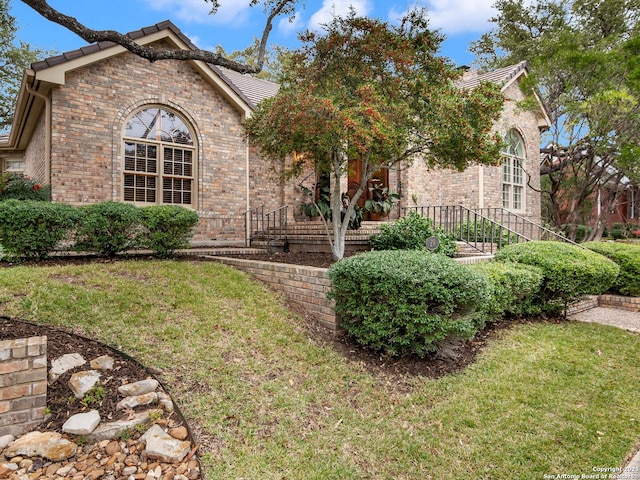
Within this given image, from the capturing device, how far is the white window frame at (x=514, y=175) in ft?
46.0

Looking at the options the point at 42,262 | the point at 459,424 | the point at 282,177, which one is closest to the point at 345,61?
the point at 282,177

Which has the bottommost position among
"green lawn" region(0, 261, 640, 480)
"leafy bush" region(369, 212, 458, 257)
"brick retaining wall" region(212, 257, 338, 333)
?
"green lawn" region(0, 261, 640, 480)

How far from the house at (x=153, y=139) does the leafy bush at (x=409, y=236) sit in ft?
10.1

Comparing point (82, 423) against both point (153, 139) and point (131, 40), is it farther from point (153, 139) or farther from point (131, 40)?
point (153, 139)

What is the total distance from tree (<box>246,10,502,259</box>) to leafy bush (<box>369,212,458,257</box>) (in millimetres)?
2708

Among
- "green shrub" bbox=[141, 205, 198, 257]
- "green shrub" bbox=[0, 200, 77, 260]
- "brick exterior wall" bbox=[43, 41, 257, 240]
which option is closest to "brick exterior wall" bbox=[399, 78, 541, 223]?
"brick exterior wall" bbox=[43, 41, 257, 240]

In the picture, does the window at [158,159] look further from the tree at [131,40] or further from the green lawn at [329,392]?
the tree at [131,40]

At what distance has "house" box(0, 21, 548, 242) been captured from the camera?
27.5 ft

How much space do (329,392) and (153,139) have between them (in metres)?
8.36

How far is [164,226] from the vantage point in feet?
24.3

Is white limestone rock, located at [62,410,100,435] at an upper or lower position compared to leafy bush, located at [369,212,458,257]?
lower

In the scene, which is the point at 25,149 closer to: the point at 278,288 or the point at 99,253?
the point at 99,253

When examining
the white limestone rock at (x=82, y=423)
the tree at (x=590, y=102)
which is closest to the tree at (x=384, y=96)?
the white limestone rock at (x=82, y=423)

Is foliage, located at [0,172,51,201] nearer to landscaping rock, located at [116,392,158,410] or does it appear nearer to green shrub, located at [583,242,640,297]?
landscaping rock, located at [116,392,158,410]
